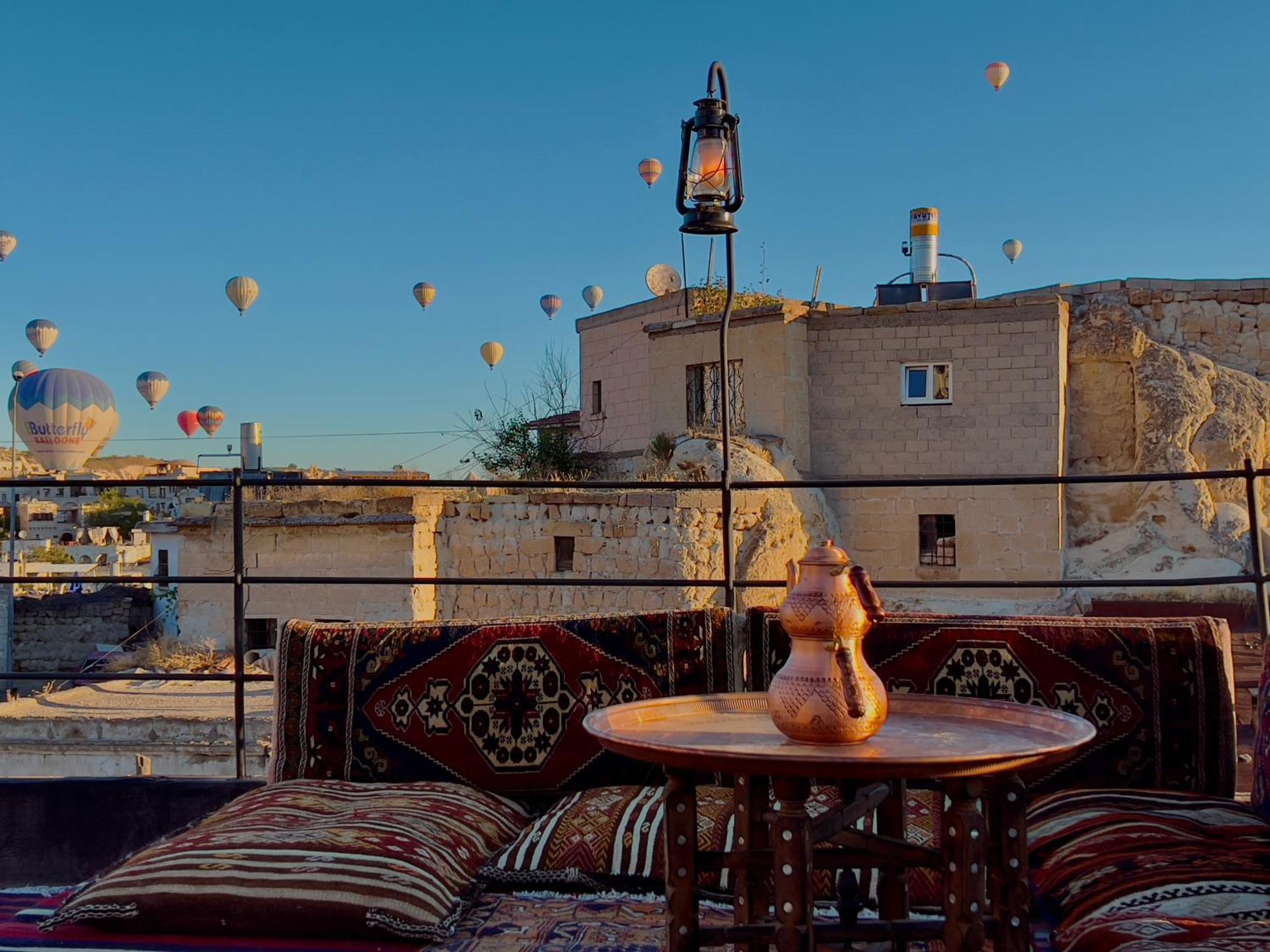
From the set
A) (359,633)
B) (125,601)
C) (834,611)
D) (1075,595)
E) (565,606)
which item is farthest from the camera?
(125,601)

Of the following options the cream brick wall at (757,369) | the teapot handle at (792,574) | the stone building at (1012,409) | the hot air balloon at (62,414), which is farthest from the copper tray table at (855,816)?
the hot air balloon at (62,414)

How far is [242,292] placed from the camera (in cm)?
3148

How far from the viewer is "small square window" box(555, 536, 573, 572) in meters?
13.9

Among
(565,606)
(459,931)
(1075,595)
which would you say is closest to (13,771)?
(565,606)

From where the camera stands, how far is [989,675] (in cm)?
299

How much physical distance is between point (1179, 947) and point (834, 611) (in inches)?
27.2

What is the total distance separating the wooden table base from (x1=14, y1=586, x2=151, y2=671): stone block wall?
20.3m

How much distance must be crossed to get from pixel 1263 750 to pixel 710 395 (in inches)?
582

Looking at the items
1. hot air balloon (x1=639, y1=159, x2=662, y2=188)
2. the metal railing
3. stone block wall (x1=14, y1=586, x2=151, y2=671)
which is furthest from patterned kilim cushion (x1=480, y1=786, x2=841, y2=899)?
hot air balloon (x1=639, y1=159, x2=662, y2=188)

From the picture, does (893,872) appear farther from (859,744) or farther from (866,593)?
(866,593)

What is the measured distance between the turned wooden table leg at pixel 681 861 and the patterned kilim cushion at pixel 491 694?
1155 mm

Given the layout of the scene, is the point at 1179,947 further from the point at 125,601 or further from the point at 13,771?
the point at 125,601

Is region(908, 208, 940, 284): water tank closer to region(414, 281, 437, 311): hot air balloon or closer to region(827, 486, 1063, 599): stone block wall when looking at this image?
region(827, 486, 1063, 599): stone block wall

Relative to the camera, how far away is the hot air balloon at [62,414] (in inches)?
1244
